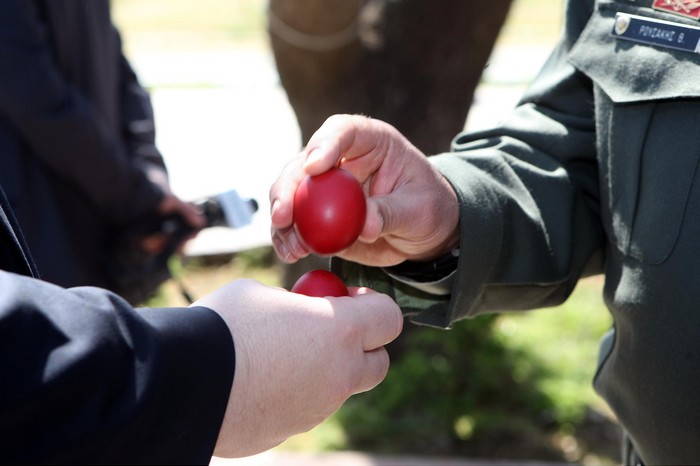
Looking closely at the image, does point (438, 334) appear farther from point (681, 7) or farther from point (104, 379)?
point (104, 379)

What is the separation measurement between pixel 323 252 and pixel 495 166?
1.69 feet

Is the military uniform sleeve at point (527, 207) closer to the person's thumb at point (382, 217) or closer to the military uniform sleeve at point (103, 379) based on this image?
the person's thumb at point (382, 217)

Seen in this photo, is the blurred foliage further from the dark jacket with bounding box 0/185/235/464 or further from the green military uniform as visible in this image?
the dark jacket with bounding box 0/185/235/464

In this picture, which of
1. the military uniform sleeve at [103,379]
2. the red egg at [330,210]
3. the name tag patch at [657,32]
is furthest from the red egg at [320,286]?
the name tag patch at [657,32]

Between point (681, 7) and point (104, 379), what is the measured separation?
1333mm

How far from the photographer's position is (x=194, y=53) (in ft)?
47.6

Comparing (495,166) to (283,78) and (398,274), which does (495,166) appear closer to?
(398,274)

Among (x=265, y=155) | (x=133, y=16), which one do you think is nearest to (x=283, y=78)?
(x=265, y=155)

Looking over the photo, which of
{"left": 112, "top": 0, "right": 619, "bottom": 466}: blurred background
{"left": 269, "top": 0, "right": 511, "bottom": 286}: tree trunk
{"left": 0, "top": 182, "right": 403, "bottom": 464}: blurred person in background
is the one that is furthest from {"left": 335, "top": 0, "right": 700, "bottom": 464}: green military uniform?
{"left": 269, "top": 0, "right": 511, "bottom": 286}: tree trunk

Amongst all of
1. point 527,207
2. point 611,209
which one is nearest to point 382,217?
point 527,207

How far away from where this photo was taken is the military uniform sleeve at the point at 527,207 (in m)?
1.85

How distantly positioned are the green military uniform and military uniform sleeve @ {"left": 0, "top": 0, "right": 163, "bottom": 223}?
57.6 inches

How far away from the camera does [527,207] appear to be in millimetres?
1928

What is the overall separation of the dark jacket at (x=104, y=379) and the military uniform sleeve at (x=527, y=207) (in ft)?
2.36
